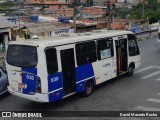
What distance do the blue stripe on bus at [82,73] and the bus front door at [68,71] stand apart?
20cm

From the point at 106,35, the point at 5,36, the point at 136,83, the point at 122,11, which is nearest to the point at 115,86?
the point at 136,83

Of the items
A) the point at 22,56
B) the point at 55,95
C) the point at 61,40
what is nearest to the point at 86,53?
the point at 61,40

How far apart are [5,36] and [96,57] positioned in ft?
37.4

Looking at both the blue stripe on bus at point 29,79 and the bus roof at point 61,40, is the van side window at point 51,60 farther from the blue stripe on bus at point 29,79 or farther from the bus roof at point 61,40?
the blue stripe on bus at point 29,79

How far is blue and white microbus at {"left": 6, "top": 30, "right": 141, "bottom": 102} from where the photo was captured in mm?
10141

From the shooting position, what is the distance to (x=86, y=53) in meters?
12.1

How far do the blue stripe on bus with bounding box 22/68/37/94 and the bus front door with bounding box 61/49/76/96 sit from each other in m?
1.21

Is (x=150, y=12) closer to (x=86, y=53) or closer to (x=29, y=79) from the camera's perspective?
(x=86, y=53)

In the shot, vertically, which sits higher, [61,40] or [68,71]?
[61,40]

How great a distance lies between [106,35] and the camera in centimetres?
1334

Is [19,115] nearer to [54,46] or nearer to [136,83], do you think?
[54,46]

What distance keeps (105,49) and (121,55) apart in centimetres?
156

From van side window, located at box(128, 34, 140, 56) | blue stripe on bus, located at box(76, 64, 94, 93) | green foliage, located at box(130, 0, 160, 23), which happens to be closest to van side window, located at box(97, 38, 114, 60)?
blue stripe on bus, located at box(76, 64, 94, 93)

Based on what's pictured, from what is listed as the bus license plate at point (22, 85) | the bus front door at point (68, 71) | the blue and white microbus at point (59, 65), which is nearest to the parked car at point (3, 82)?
the blue and white microbus at point (59, 65)
